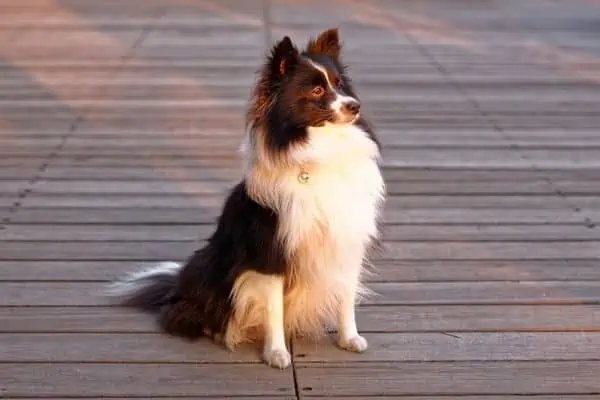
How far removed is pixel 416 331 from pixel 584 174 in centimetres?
210

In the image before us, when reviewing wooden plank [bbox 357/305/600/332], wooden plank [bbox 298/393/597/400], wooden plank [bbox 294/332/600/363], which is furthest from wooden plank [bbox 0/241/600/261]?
wooden plank [bbox 298/393/597/400]

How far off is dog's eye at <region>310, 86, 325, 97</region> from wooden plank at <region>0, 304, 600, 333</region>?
2.95 feet

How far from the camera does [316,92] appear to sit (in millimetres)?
2686

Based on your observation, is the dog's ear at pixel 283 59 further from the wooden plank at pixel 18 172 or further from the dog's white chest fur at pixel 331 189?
the wooden plank at pixel 18 172

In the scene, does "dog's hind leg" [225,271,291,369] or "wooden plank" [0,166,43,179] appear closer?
"dog's hind leg" [225,271,291,369]

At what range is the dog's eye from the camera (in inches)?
106

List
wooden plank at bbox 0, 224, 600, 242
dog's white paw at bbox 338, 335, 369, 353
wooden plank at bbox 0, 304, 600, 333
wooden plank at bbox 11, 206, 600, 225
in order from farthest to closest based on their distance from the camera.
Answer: wooden plank at bbox 11, 206, 600, 225, wooden plank at bbox 0, 224, 600, 242, wooden plank at bbox 0, 304, 600, 333, dog's white paw at bbox 338, 335, 369, 353

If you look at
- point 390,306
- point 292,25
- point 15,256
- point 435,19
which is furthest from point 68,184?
point 435,19

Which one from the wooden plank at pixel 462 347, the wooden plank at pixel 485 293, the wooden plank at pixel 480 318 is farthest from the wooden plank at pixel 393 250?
the wooden plank at pixel 462 347

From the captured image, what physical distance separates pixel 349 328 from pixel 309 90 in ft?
2.66

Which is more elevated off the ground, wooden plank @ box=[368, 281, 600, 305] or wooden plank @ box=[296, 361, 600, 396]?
wooden plank @ box=[296, 361, 600, 396]

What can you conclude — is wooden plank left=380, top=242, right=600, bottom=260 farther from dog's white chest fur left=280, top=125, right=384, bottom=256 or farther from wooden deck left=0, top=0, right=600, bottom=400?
dog's white chest fur left=280, top=125, right=384, bottom=256

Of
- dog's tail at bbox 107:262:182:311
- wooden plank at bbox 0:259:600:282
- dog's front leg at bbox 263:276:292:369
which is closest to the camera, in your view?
dog's front leg at bbox 263:276:292:369

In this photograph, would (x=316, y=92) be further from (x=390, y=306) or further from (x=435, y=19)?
(x=435, y=19)
